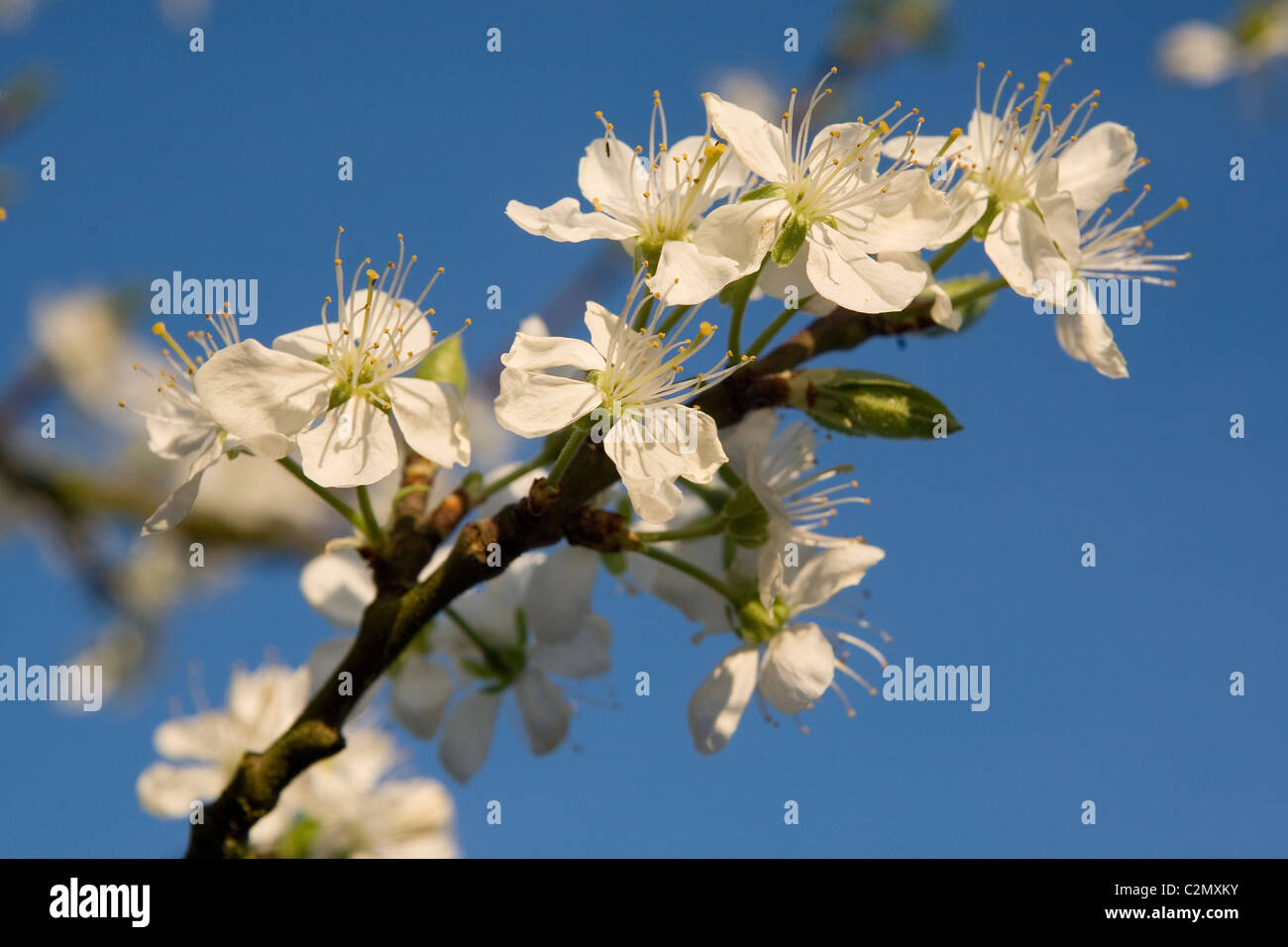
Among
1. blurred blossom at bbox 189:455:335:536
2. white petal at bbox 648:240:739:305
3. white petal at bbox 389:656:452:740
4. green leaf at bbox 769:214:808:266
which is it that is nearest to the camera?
white petal at bbox 648:240:739:305

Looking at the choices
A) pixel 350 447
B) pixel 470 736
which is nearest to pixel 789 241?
pixel 350 447

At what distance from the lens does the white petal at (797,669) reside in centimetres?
185

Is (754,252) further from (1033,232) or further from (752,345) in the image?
(1033,232)

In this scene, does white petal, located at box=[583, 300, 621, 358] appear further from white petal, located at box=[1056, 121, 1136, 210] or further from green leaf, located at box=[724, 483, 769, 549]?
white petal, located at box=[1056, 121, 1136, 210]

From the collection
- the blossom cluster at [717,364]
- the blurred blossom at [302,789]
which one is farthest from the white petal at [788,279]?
→ the blurred blossom at [302,789]

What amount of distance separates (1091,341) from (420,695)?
1365mm

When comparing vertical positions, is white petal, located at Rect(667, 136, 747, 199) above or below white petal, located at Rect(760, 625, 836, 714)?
above

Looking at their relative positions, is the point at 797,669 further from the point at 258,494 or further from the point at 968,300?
the point at 258,494

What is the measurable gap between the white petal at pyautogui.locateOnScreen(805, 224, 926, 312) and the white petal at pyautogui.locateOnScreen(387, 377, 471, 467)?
534mm

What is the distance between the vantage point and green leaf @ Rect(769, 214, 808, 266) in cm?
163

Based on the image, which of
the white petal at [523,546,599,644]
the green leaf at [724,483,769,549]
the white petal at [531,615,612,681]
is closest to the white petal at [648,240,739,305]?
the green leaf at [724,483,769,549]

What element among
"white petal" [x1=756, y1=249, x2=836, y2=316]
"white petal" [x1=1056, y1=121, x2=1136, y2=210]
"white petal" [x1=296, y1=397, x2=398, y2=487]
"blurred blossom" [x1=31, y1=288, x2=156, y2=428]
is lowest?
"white petal" [x1=296, y1=397, x2=398, y2=487]

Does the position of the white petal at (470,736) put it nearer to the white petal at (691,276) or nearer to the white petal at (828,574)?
the white petal at (828,574)
